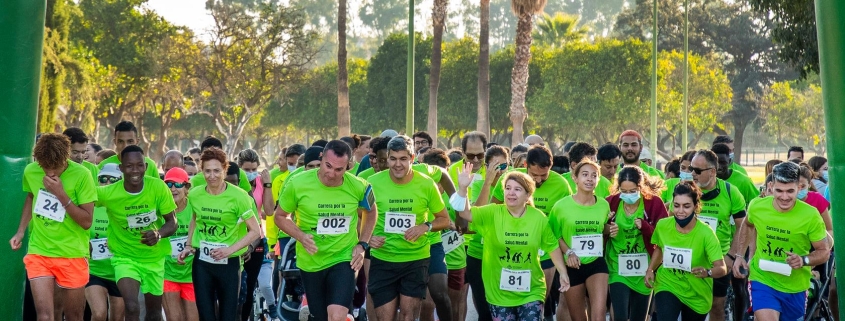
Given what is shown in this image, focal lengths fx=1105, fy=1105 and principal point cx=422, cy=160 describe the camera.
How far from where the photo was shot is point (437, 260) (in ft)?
32.2

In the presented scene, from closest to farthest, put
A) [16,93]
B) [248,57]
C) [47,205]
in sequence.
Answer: [16,93], [47,205], [248,57]

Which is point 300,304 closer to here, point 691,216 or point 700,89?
point 691,216

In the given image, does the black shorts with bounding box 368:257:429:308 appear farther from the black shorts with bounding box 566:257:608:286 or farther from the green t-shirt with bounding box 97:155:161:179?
the green t-shirt with bounding box 97:155:161:179

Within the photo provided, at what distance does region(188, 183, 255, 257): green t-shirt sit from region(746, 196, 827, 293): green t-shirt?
4.18m

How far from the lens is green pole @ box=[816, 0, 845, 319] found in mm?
6191

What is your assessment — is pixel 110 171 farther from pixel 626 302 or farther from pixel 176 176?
pixel 626 302

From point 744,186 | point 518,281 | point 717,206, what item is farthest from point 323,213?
point 744,186

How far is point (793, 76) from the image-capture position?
63656mm

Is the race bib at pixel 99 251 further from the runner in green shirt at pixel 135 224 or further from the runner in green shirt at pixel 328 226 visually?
the runner in green shirt at pixel 328 226

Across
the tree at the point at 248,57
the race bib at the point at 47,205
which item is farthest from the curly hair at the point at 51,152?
the tree at the point at 248,57

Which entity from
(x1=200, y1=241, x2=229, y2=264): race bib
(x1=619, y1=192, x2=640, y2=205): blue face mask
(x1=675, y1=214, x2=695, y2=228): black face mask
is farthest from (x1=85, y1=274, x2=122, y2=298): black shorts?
(x1=675, y1=214, x2=695, y2=228): black face mask

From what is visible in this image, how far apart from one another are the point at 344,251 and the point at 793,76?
59.6 metres

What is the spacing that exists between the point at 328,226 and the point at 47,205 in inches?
82.0

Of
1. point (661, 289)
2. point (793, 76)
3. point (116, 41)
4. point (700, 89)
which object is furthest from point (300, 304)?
point (793, 76)
